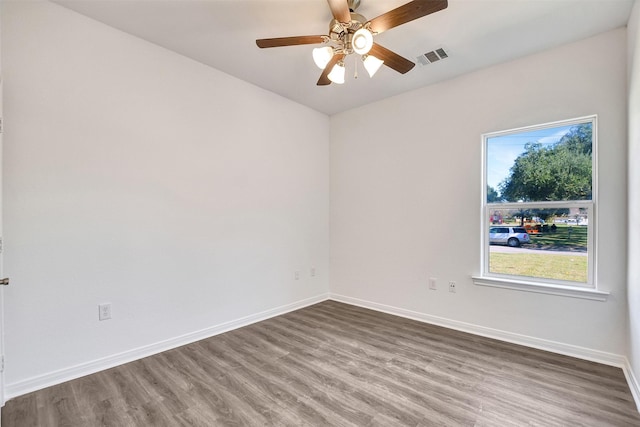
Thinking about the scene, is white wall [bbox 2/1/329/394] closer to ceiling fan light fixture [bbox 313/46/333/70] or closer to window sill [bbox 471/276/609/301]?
ceiling fan light fixture [bbox 313/46/333/70]

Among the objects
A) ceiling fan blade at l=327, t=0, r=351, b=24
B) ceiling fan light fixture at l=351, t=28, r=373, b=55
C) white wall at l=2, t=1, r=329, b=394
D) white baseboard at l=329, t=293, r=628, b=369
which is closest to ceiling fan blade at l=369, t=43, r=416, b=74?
ceiling fan light fixture at l=351, t=28, r=373, b=55

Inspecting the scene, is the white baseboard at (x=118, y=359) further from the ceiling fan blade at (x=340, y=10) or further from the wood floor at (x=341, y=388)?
the ceiling fan blade at (x=340, y=10)

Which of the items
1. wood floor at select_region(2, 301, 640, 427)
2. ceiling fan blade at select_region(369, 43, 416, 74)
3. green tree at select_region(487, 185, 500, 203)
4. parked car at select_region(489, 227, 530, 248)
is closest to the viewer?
wood floor at select_region(2, 301, 640, 427)

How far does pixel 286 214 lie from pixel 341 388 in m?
2.25

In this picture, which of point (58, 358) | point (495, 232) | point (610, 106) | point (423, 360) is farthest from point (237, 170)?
point (610, 106)

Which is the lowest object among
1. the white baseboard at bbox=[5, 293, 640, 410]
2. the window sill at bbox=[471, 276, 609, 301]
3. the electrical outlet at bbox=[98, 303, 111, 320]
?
the white baseboard at bbox=[5, 293, 640, 410]

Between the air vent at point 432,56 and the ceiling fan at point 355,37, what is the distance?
0.75 meters

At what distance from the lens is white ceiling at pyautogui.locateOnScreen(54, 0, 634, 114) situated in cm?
218

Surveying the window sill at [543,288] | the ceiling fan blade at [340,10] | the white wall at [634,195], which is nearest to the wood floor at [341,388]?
the white wall at [634,195]

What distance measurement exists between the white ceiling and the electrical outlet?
2319 mm

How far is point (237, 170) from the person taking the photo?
11.0 ft

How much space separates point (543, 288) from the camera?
9.00ft

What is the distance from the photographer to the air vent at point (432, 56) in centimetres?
277

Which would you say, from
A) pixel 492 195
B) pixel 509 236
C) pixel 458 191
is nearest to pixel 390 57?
pixel 458 191
